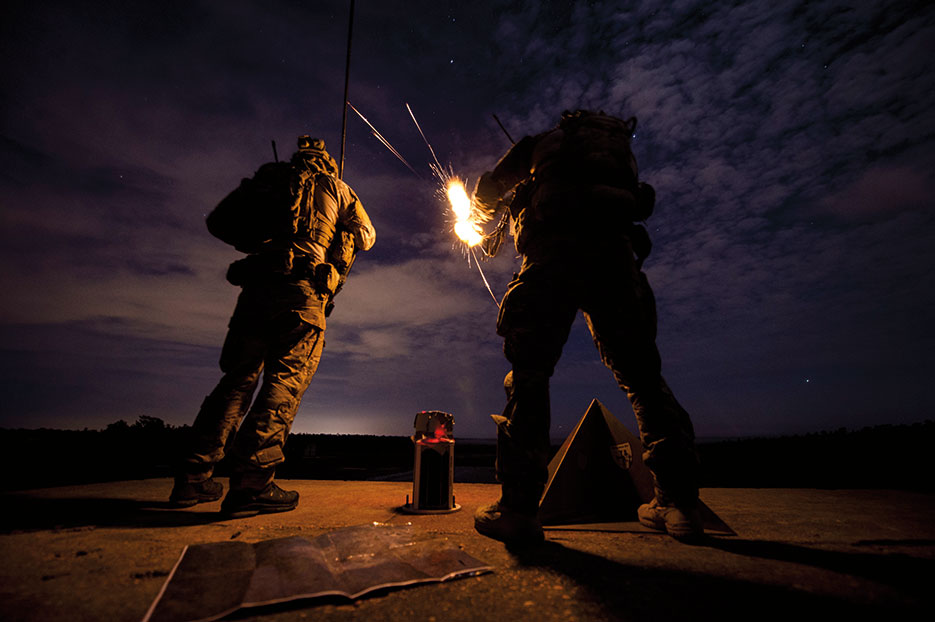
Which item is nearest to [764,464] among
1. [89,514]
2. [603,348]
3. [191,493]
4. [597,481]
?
[597,481]

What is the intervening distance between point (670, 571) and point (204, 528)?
8.40 ft

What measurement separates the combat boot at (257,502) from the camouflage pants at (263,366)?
25 cm

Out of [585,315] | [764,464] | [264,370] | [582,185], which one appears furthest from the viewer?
[764,464]

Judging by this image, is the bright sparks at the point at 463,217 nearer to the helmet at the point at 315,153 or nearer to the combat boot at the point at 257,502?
the helmet at the point at 315,153

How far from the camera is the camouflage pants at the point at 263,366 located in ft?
8.91

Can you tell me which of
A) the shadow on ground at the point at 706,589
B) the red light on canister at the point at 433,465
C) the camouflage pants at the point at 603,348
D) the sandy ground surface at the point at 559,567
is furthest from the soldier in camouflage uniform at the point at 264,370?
the shadow on ground at the point at 706,589

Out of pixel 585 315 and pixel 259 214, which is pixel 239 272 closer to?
pixel 259 214

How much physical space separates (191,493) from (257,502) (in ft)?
2.37

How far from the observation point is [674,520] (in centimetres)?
188

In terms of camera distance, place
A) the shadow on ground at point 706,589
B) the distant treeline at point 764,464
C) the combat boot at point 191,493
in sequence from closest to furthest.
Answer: the shadow on ground at point 706,589, the combat boot at point 191,493, the distant treeline at point 764,464

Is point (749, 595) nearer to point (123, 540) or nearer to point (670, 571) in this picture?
point (670, 571)

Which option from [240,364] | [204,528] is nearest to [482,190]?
[240,364]

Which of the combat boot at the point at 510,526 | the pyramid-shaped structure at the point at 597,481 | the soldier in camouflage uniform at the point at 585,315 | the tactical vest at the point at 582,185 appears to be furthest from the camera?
the pyramid-shaped structure at the point at 597,481

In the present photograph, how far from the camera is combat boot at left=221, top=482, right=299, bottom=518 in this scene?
92.9 inches
